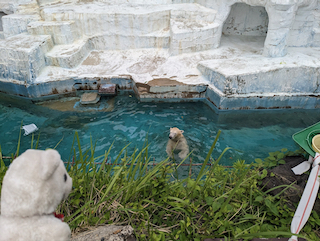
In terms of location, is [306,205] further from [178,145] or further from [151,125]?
[151,125]

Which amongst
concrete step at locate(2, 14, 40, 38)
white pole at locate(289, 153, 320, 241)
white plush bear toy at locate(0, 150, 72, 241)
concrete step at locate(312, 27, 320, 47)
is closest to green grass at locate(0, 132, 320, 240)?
white pole at locate(289, 153, 320, 241)

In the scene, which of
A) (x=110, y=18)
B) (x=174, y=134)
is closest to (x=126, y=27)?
(x=110, y=18)

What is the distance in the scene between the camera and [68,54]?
7078 millimetres

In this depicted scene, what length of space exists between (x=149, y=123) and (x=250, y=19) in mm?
6445

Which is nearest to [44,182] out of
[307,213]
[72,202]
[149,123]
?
[72,202]

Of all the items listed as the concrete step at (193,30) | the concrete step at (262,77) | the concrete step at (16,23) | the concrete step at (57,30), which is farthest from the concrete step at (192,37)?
the concrete step at (16,23)

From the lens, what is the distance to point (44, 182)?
125cm

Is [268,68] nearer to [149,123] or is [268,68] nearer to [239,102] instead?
A: [239,102]

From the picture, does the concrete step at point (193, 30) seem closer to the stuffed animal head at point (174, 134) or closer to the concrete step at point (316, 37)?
the concrete step at point (316, 37)

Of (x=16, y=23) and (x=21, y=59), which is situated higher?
(x=16, y=23)

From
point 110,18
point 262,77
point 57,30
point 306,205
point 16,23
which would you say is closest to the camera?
point 306,205

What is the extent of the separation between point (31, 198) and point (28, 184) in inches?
3.2

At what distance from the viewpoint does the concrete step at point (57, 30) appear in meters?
7.34

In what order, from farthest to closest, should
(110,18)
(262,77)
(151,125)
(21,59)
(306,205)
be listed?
(110,18) → (21,59) → (262,77) → (151,125) → (306,205)
